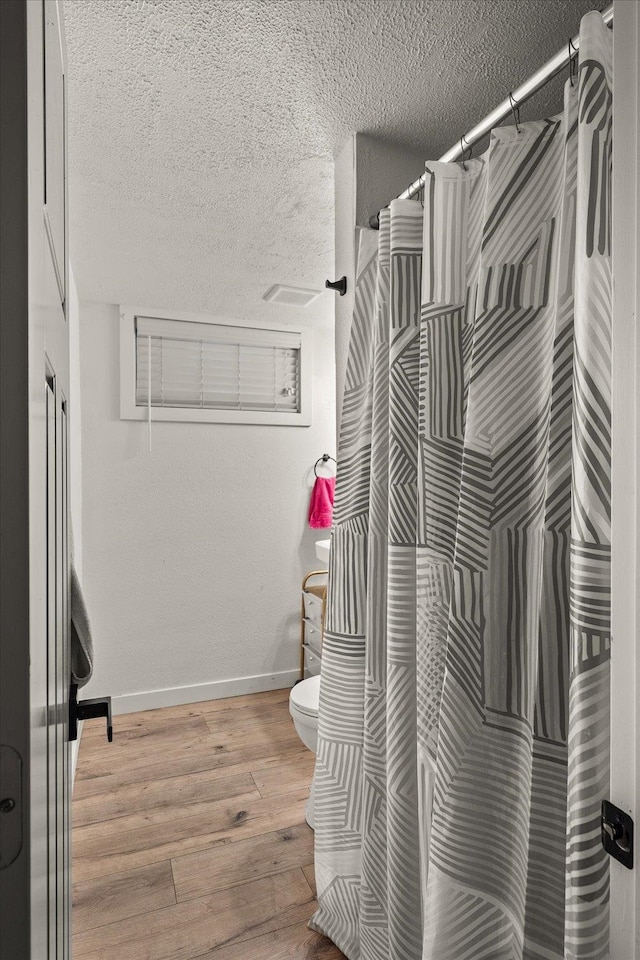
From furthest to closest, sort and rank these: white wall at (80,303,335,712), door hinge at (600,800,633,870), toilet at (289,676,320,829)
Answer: white wall at (80,303,335,712), toilet at (289,676,320,829), door hinge at (600,800,633,870)

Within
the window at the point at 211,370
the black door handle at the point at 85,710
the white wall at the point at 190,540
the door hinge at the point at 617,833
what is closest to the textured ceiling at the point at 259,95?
the window at the point at 211,370

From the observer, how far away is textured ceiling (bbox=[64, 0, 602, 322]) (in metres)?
1.14

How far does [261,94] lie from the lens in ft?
4.50

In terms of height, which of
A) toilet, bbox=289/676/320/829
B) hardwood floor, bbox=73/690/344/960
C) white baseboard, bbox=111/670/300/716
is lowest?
hardwood floor, bbox=73/690/344/960

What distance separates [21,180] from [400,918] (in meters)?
1.45

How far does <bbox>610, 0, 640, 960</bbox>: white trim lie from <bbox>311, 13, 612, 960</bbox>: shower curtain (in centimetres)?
10

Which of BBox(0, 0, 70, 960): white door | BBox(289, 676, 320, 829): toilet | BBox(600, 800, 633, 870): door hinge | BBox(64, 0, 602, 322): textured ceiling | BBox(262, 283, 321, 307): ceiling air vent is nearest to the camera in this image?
BBox(0, 0, 70, 960): white door

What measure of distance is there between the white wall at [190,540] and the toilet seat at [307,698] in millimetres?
1061

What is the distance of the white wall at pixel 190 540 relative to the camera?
9.60 ft

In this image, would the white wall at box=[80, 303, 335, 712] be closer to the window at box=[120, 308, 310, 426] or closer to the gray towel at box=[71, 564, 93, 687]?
the window at box=[120, 308, 310, 426]

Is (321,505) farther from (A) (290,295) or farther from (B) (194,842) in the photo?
(B) (194,842)

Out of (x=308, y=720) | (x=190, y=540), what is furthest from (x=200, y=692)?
(x=308, y=720)

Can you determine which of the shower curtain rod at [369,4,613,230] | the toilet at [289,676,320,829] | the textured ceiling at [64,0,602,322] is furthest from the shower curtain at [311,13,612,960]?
the toilet at [289,676,320,829]

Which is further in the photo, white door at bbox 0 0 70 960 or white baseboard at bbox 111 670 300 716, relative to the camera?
white baseboard at bbox 111 670 300 716
